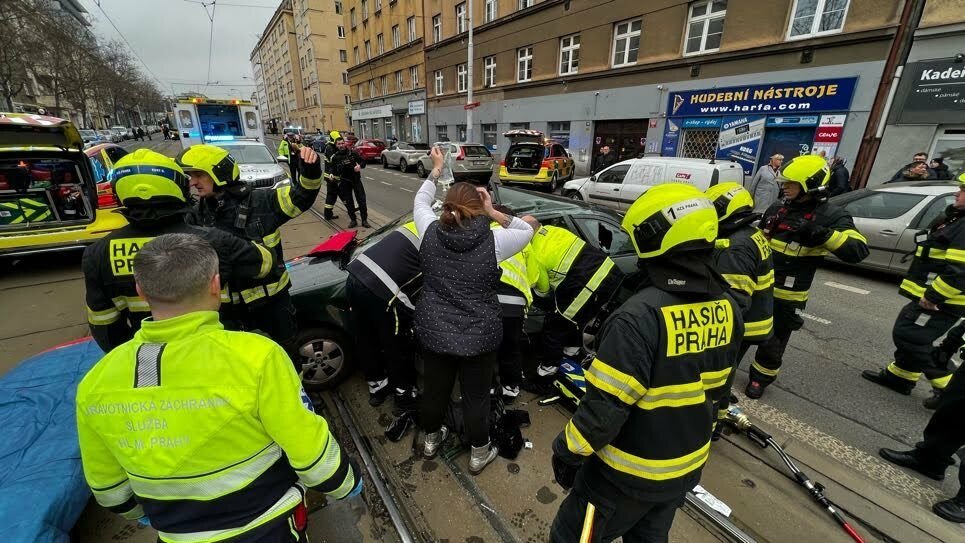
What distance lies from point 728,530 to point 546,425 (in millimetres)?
1196

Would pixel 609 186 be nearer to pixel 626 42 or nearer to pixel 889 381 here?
pixel 889 381

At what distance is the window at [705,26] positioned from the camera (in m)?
12.9

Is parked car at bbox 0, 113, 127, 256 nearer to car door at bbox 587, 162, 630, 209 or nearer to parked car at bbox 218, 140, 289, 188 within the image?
parked car at bbox 218, 140, 289, 188

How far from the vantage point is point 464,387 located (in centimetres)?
228

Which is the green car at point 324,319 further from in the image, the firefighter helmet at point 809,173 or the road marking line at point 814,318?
the road marking line at point 814,318

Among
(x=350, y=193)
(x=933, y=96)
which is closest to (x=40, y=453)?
(x=350, y=193)

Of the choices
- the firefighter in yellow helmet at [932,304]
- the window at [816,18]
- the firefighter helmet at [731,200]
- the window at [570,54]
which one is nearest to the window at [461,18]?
the window at [570,54]

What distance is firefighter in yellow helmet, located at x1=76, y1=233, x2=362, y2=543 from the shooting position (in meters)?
1.04

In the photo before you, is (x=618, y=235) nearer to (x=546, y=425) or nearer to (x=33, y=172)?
(x=546, y=425)

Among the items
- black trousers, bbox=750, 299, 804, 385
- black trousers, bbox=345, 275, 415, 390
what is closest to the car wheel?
black trousers, bbox=345, 275, 415, 390

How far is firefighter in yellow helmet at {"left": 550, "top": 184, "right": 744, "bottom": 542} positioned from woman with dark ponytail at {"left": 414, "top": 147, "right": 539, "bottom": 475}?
780 mm

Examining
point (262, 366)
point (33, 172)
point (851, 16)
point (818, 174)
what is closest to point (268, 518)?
point (262, 366)

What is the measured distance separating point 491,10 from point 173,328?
25.1 meters

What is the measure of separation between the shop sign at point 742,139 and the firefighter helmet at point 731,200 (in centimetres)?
1201
